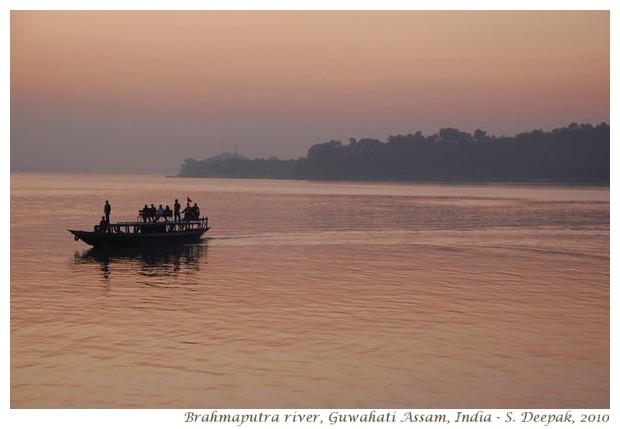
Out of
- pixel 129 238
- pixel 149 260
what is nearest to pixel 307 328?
pixel 149 260

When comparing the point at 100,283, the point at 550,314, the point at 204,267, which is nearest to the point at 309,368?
the point at 550,314

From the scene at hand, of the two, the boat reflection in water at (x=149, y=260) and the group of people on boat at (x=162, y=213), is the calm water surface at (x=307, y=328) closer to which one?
the boat reflection in water at (x=149, y=260)

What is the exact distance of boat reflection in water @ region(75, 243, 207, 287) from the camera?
38438mm

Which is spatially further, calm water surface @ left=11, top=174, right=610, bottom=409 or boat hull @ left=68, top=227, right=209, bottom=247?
boat hull @ left=68, top=227, right=209, bottom=247

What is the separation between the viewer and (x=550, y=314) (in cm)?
2911

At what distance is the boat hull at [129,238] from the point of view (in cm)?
4828

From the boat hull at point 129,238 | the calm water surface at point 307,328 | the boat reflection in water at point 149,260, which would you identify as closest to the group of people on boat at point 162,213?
the boat hull at point 129,238

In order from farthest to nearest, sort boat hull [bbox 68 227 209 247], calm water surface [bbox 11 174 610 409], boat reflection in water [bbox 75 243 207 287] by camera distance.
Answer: boat hull [bbox 68 227 209 247]
boat reflection in water [bbox 75 243 207 287]
calm water surface [bbox 11 174 610 409]

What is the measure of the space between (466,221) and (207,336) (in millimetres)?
62314

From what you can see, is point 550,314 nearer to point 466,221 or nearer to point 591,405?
point 591,405

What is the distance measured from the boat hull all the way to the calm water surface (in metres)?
1.25

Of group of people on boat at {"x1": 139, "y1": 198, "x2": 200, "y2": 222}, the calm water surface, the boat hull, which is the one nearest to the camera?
the calm water surface

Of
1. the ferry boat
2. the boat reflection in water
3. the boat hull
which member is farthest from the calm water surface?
the ferry boat

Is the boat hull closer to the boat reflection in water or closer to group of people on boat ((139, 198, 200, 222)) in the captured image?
the boat reflection in water
